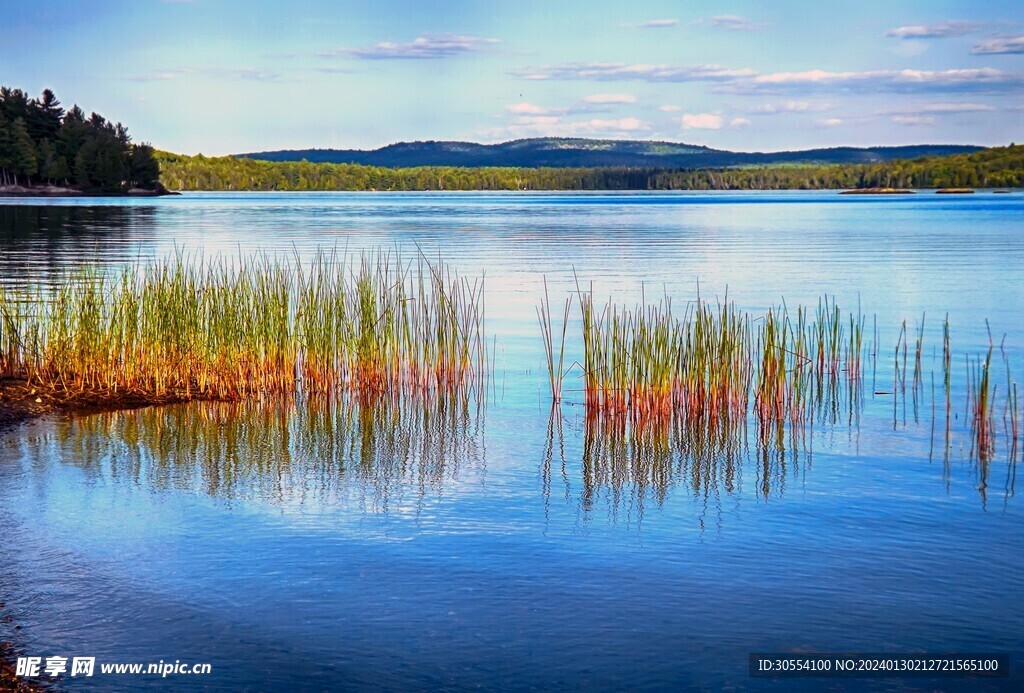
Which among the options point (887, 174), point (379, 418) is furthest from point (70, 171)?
point (379, 418)

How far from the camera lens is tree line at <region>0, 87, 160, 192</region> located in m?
122

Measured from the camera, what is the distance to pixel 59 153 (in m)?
132

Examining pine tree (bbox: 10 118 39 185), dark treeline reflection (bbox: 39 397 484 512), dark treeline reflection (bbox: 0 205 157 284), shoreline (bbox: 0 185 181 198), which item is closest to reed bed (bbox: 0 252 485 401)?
dark treeline reflection (bbox: 39 397 484 512)

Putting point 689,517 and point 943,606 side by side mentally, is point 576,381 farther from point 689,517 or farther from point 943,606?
point 943,606

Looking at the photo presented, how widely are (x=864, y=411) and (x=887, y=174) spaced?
172435 millimetres

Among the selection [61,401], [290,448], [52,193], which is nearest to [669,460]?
[290,448]

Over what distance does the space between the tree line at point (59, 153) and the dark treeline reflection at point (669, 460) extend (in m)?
123

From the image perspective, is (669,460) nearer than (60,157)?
Yes

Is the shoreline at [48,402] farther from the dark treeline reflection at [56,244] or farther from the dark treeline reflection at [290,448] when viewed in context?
the dark treeline reflection at [56,244]

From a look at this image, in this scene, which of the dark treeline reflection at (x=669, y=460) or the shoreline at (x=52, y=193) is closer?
the dark treeline reflection at (x=669, y=460)

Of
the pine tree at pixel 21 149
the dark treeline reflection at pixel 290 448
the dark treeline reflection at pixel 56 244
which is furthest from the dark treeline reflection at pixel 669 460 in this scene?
the pine tree at pixel 21 149

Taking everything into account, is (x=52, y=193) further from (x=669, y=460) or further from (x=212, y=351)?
(x=669, y=460)

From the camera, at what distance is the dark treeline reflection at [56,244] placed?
26375 millimetres

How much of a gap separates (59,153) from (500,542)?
13736 centimetres
